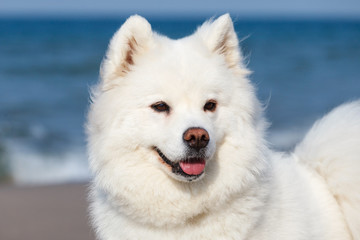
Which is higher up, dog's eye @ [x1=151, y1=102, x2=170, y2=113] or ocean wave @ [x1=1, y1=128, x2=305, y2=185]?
dog's eye @ [x1=151, y1=102, x2=170, y2=113]

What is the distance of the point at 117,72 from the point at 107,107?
0.27 meters

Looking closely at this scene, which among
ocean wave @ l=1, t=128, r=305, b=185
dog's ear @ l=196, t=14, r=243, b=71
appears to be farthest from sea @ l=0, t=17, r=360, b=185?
dog's ear @ l=196, t=14, r=243, b=71

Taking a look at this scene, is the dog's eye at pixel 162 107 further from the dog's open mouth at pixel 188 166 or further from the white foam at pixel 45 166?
the white foam at pixel 45 166

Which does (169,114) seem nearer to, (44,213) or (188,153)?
(188,153)

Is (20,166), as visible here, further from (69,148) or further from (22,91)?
(22,91)

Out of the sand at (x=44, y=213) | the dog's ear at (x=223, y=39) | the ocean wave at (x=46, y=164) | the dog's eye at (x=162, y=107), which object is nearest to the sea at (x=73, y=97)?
the ocean wave at (x=46, y=164)

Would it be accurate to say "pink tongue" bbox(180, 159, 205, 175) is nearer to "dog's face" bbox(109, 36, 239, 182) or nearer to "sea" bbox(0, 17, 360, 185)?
"dog's face" bbox(109, 36, 239, 182)

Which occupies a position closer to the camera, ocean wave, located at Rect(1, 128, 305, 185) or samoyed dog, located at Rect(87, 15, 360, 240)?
samoyed dog, located at Rect(87, 15, 360, 240)

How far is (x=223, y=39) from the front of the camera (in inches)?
163

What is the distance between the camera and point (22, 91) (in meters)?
18.0

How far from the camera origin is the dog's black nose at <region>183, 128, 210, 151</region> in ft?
11.8

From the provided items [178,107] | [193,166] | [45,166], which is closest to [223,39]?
[178,107]

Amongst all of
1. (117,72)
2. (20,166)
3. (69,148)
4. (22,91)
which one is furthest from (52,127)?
(117,72)

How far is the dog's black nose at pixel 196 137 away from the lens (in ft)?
11.8
